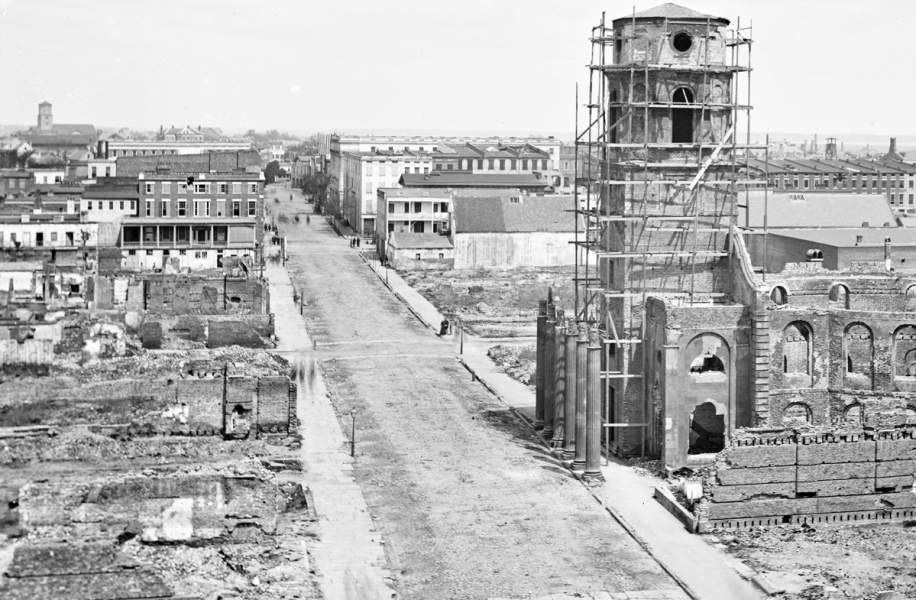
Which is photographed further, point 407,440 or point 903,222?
point 903,222

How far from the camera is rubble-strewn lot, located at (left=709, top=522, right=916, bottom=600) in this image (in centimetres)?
3597

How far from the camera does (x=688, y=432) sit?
48156 mm

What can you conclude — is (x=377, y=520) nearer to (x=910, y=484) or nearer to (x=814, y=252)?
(x=910, y=484)

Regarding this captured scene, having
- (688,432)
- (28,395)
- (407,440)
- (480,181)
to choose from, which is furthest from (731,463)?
(480,181)

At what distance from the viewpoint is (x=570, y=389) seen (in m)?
50.7

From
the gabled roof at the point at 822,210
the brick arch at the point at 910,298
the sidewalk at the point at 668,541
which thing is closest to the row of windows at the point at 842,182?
the gabled roof at the point at 822,210

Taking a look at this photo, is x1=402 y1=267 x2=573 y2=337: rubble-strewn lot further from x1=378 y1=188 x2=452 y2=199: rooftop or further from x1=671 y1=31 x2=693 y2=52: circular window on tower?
x1=671 y1=31 x2=693 y2=52: circular window on tower

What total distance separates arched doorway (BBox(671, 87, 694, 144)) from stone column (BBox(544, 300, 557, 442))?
8507mm

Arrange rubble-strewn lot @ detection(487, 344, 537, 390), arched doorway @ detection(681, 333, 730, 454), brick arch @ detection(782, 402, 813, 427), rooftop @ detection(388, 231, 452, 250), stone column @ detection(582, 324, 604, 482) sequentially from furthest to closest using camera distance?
rooftop @ detection(388, 231, 452, 250) < rubble-strewn lot @ detection(487, 344, 537, 390) < brick arch @ detection(782, 402, 813, 427) < arched doorway @ detection(681, 333, 730, 454) < stone column @ detection(582, 324, 604, 482)

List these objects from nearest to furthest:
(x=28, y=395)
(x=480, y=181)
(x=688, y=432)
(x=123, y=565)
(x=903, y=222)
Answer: (x=123, y=565) → (x=688, y=432) → (x=28, y=395) → (x=903, y=222) → (x=480, y=181)

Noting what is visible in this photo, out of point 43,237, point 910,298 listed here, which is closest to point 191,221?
point 43,237

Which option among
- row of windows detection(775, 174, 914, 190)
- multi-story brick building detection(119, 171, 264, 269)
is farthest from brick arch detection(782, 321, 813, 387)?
row of windows detection(775, 174, 914, 190)

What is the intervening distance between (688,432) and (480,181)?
92.1 m

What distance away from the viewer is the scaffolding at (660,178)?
5134cm
